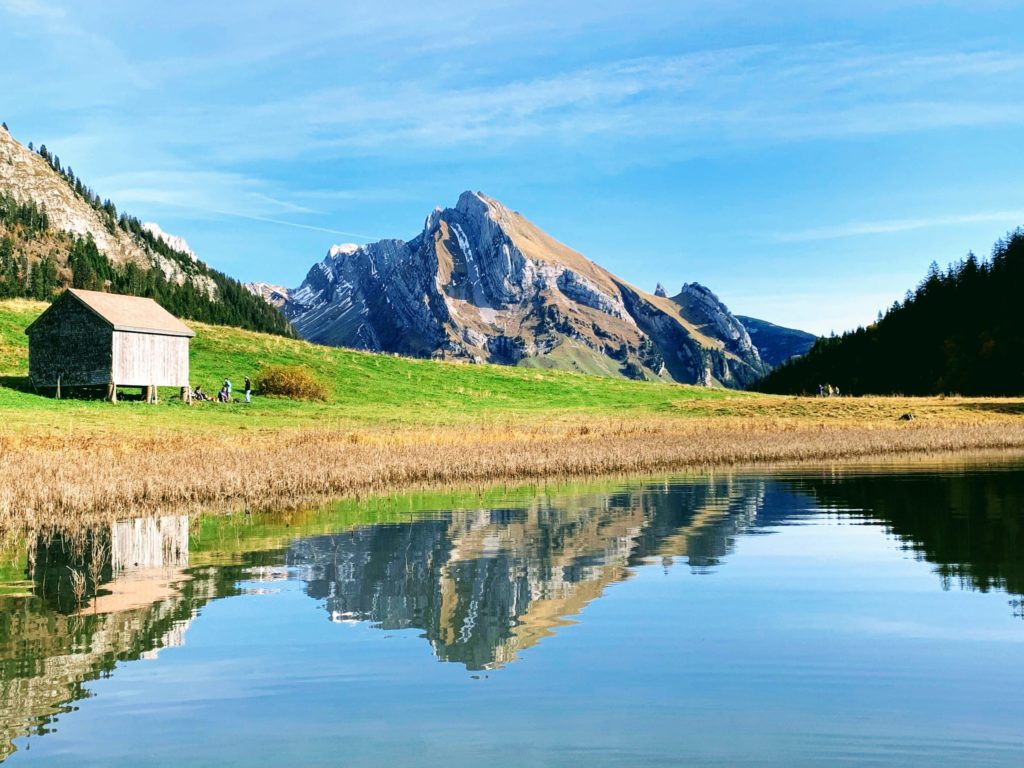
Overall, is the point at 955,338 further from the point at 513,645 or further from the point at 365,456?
the point at 513,645

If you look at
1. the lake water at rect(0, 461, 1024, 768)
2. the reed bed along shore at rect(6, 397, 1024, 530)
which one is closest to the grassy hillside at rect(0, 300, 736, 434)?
the reed bed along shore at rect(6, 397, 1024, 530)

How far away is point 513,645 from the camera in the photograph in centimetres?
1276

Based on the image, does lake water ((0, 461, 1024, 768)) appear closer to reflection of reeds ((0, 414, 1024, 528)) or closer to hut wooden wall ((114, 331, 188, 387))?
reflection of reeds ((0, 414, 1024, 528))

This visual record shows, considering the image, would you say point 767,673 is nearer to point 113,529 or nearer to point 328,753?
point 328,753

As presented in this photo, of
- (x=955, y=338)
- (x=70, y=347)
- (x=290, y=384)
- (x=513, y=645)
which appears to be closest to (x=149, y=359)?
(x=70, y=347)

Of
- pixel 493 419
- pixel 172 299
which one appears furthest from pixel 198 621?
pixel 172 299

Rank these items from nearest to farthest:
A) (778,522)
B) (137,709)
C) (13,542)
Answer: (137,709), (13,542), (778,522)

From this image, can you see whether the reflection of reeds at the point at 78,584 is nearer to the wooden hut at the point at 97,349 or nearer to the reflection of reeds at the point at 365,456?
the reflection of reeds at the point at 365,456

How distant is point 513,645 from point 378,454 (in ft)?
84.7

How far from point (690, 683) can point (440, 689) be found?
2.77 metres

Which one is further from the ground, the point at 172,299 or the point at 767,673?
the point at 172,299

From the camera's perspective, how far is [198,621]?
14.2 meters

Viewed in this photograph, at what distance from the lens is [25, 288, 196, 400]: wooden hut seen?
73125 mm

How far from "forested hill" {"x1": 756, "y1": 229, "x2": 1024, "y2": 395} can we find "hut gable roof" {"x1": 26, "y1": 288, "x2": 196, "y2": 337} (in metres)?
100
